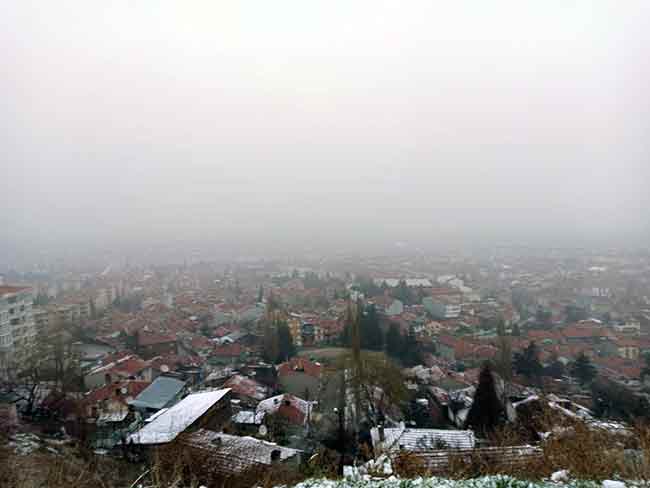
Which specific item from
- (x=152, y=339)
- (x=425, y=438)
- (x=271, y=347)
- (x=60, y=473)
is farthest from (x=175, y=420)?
(x=152, y=339)

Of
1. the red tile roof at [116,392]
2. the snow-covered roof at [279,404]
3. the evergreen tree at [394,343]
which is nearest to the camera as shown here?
the snow-covered roof at [279,404]

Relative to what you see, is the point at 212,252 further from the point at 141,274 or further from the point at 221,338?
A: the point at 221,338

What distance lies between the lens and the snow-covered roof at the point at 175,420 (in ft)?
20.8

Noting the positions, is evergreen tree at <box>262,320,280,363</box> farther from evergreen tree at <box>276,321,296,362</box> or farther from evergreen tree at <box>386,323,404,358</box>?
evergreen tree at <box>386,323,404,358</box>

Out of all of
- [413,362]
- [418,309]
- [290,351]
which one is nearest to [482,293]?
[418,309]

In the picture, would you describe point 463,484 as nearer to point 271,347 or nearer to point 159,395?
point 159,395

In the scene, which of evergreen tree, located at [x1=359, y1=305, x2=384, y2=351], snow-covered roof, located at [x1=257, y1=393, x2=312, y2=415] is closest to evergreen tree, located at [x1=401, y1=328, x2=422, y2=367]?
evergreen tree, located at [x1=359, y1=305, x2=384, y2=351]

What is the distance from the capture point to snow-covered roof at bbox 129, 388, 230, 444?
6.34 meters

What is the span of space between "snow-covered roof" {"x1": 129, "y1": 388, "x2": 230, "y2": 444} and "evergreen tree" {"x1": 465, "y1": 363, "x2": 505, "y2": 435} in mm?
5987

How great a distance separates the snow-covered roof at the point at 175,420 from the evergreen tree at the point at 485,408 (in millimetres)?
5987

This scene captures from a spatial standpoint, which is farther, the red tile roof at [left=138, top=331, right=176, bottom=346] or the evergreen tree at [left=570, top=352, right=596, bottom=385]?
the red tile roof at [left=138, top=331, right=176, bottom=346]

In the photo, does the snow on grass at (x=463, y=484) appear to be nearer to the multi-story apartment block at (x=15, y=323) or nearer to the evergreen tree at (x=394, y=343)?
the evergreen tree at (x=394, y=343)

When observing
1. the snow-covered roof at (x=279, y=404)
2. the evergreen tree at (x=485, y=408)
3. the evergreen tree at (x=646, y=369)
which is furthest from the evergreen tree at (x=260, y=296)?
the evergreen tree at (x=646, y=369)

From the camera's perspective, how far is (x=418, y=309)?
24.2 m
